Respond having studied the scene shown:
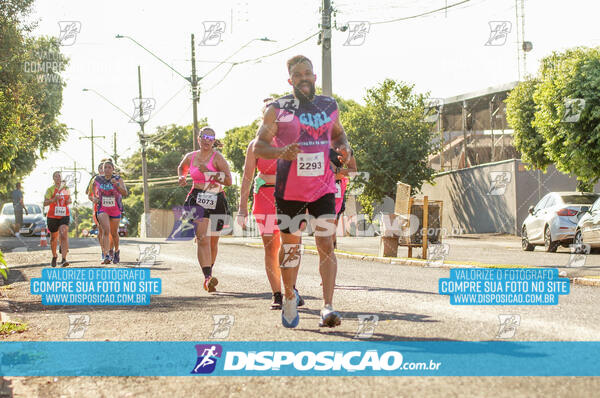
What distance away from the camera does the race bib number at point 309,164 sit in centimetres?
557

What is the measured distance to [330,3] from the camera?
20.9m

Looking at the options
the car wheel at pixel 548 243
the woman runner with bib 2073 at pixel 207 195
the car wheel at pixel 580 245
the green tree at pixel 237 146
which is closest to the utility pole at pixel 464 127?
the car wheel at pixel 548 243

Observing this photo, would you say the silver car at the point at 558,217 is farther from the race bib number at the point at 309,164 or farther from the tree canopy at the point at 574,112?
the race bib number at the point at 309,164

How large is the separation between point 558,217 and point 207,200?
11.1 metres

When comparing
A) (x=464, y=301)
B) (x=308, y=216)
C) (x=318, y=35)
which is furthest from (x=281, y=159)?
(x=318, y=35)

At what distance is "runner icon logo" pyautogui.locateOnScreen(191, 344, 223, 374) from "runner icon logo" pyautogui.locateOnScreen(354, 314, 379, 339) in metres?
1.00

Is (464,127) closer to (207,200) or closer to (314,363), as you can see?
(207,200)

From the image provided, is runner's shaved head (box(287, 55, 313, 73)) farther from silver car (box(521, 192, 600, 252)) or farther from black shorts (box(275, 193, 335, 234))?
silver car (box(521, 192, 600, 252))

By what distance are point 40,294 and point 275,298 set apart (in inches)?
163

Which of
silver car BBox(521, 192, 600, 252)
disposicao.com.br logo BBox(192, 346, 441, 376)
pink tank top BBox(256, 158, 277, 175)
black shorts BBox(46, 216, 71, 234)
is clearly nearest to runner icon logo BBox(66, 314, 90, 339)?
disposicao.com.br logo BBox(192, 346, 441, 376)

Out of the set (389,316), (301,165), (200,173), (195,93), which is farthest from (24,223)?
(301,165)

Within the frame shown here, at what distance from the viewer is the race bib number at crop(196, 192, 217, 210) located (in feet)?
30.6

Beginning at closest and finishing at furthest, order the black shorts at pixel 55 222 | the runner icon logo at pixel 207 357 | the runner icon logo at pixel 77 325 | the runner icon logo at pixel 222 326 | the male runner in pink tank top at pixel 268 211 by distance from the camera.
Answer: the runner icon logo at pixel 207 357
the runner icon logo at pixel 222 326
the runner icon logo at pixel 77 325
the male runner in pink tank top at pixel 268 211
the black shorts at pixel 55 222

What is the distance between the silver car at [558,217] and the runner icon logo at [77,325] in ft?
42.9
